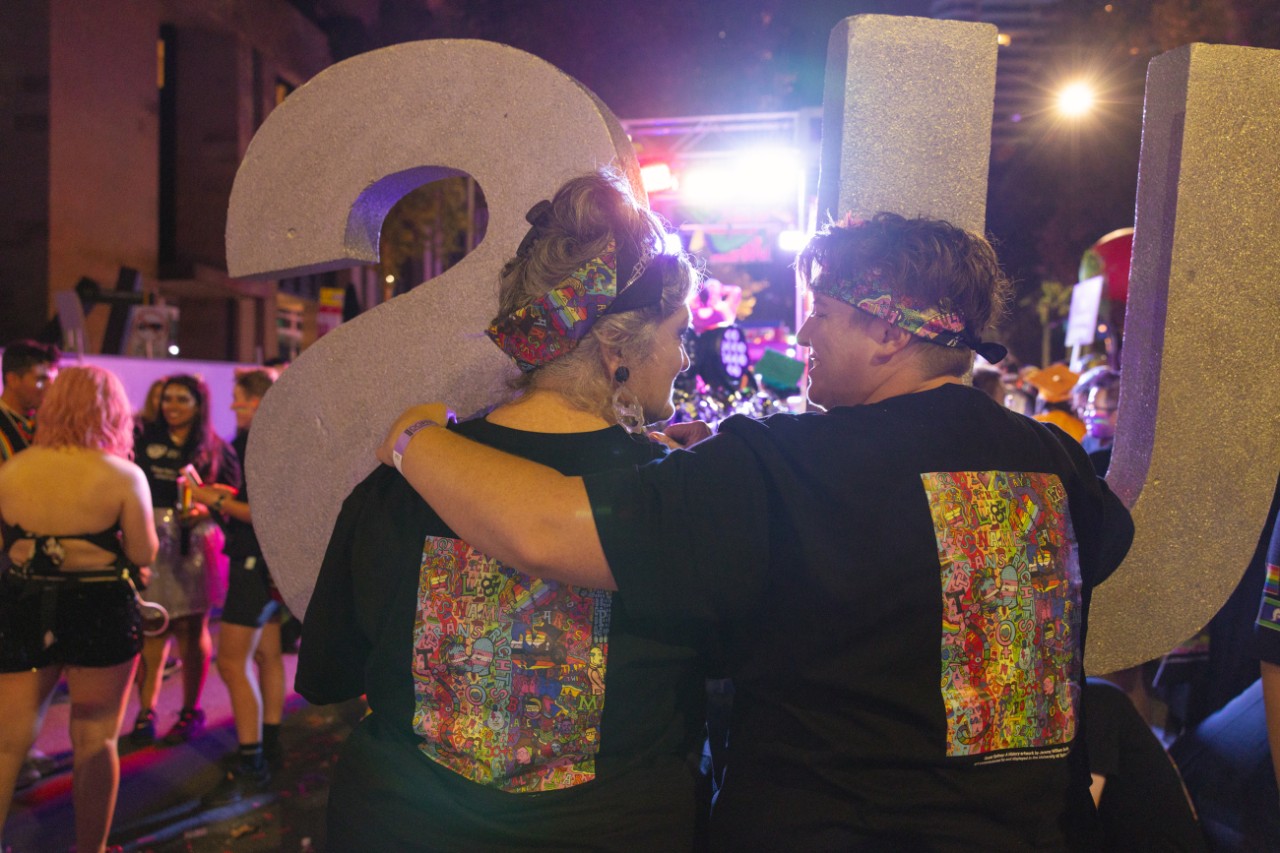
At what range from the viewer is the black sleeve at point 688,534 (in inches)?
50.9

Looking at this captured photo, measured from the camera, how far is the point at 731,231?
9648 mm

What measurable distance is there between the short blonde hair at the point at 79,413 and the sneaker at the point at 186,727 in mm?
2199

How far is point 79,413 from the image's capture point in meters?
3.31

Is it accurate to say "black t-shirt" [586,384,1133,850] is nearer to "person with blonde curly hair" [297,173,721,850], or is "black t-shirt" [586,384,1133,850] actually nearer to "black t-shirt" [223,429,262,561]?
"person with blonde curly hair" [297,173,721,850]

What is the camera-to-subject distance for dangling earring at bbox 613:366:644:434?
5.18 feet

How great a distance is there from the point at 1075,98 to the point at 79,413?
10801mm

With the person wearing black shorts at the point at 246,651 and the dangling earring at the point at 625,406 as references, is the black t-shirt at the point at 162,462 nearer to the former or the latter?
the person wearing black shorts at the point at 246,651

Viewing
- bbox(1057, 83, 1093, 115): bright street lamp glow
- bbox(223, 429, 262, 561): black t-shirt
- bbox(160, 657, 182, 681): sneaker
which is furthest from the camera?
bbox(1057, 83, 1093, 115): bright street lamp glow

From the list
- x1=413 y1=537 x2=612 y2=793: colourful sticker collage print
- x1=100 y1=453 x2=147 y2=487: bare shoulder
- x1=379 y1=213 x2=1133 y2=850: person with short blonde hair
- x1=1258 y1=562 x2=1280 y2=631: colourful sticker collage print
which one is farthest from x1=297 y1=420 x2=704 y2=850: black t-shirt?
x1=100 y1=453 x2=147 y2=487: bare shoulder

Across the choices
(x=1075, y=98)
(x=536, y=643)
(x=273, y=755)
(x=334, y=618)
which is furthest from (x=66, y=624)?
(x=1075, y=98)

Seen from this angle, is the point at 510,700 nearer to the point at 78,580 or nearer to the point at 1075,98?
the point at 78,580

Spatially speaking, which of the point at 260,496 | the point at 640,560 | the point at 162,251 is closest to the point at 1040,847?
the point at 640,560

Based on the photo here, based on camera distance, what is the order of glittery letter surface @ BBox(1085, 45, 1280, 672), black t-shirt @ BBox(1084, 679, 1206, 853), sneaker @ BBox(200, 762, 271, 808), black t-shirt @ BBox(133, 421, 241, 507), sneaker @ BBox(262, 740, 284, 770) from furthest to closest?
black t-shirt @ BBox(133, 421, 241, 507)
sneaker @ BBox(262, 740, 284, 770)
sneaker @ BBox(200, 762, 271, 808)
glittery letter surface @ BBox(1085, 45, 1280, 672)
black t-shirt @ BBox(1084, 679, 1206, 853)

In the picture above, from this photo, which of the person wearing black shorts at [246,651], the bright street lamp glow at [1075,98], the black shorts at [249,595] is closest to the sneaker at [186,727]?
the person wearing black shorts at [246,651]
